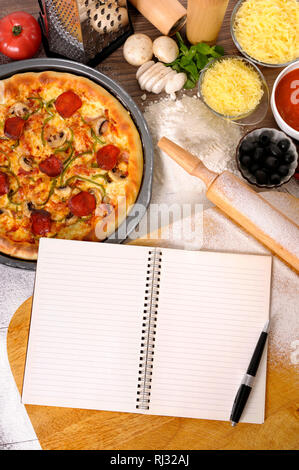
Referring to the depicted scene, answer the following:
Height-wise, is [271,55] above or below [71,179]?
above

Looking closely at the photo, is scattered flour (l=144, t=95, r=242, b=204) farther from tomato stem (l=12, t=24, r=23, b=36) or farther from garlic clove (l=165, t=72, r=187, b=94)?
tomato stem (l=12, t=24, r=23, b=36)

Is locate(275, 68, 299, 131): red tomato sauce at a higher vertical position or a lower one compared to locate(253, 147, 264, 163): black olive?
higher

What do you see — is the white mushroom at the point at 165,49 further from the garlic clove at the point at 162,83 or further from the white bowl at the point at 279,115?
the white bowl at the point at 279,115

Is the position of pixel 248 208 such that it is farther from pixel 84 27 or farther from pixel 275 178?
pixel 84 27

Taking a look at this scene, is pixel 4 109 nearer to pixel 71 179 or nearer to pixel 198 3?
pixel 71 179

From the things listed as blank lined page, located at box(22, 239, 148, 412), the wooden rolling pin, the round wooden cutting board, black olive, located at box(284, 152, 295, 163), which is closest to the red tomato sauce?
black olive, located at box(284, 152, 295, 163)
